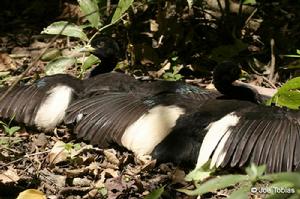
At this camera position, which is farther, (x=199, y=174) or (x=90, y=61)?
(x=90, y=61)

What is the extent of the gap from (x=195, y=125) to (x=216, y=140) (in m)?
0.23

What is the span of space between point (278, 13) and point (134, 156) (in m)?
3.57

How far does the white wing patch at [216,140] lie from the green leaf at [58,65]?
74.1 inches

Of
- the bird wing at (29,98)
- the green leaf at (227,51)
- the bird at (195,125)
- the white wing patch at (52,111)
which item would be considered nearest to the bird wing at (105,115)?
the bird at (195,125)

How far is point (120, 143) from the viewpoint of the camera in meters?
4.09

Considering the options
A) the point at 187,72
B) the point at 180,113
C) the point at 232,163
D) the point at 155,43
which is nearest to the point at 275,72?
the point at 187,72

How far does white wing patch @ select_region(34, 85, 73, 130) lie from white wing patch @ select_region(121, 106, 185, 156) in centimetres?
61

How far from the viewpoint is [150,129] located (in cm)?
397

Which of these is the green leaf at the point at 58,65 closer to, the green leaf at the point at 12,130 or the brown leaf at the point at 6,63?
the brown leaf at the point at 6,63

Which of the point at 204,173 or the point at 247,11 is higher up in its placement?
the point at 247,11

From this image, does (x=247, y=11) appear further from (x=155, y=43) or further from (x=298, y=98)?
(x=298, y=98)

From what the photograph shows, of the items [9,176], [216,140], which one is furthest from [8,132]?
[216,140]

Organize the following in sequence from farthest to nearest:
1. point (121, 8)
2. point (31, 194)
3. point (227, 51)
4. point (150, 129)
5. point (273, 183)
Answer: point (227, 51)
point (121, 8)
point (150, 129)
point (31, 194)
point (273, 183)

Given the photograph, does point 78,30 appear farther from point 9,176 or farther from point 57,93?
point 9,176
